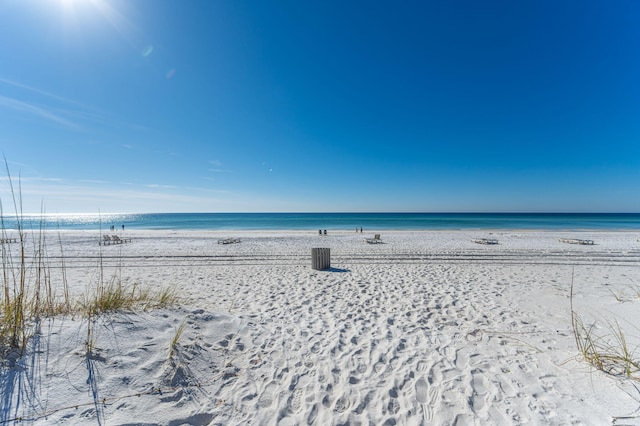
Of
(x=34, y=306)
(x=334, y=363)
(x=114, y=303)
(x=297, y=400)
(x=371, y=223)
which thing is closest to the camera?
(x=297, y=400)

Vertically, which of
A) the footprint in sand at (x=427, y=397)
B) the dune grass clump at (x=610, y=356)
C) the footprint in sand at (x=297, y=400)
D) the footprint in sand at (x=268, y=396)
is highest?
the dune grass clump at (x=610, y=356)

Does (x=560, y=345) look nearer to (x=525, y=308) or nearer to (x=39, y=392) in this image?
(x=525, y=308)

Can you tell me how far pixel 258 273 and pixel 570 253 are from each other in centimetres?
1554

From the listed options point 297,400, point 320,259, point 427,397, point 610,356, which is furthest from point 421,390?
point 320,259

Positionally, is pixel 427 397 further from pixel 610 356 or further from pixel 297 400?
pixel 610 356

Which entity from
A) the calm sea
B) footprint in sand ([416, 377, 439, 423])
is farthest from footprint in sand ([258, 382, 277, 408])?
the calm sea

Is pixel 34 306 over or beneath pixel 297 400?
over

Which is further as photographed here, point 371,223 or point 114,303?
point 371,223

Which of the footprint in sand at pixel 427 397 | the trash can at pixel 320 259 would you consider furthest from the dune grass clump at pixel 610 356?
the trash can at pixel 320 259

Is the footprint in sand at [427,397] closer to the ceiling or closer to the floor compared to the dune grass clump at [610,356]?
closer to the floor

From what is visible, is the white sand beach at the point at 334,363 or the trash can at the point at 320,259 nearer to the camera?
the white sand beach at the point at 334,363

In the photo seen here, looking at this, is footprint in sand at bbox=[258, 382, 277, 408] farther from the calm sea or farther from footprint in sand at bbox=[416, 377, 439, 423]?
the calm sea

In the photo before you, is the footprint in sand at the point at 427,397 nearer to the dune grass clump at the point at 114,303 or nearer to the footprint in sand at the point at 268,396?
the footprint in sand at the point at 268,396

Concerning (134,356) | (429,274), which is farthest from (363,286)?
(134,356)
